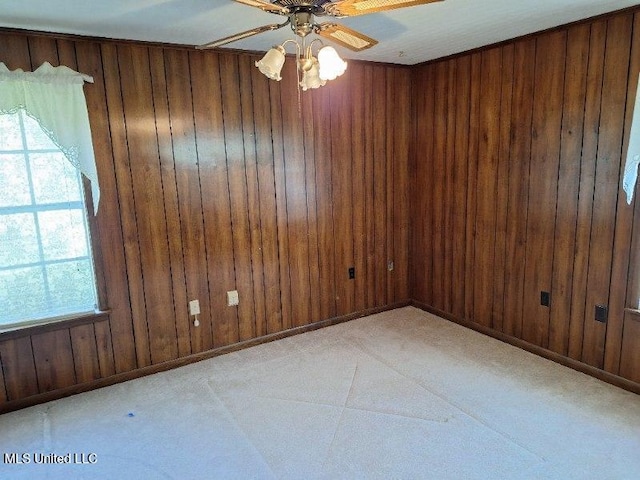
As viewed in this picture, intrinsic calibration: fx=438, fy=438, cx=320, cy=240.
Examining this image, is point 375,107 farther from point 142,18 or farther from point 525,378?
point 525,378

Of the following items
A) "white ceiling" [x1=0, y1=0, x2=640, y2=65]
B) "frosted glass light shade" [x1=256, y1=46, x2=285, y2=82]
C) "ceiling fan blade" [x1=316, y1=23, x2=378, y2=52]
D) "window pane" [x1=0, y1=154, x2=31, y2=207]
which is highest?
"white ceiling" [x1=0, y1=0, x2=640, y2=65]

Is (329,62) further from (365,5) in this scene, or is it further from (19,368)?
(19,368)

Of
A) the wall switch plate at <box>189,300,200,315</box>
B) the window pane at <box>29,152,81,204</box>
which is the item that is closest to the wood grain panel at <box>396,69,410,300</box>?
the wall switch plate at <box>189,300,200,315</box>

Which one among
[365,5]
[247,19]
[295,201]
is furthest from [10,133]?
[365,5]

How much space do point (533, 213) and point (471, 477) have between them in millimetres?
1914

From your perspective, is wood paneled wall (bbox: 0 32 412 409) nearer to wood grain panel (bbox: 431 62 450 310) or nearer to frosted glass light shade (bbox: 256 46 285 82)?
wood grain panel (bbox: 431 62 450 310)

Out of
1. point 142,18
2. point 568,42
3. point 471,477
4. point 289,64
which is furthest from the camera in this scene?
point 289,64

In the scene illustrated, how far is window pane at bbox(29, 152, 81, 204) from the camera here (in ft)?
8.78

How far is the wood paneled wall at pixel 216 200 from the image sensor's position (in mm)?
2836

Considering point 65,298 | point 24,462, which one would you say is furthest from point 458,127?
point 24,462

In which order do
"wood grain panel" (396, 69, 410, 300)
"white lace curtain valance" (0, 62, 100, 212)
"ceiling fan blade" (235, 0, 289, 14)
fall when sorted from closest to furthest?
"ceiling fan blade" (235, 0, 289, 14) < "white lace curtain valance" (0, 62, 100, 212) < "wood grain panel" (396, 69, 410, 300)

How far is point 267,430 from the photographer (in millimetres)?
2418

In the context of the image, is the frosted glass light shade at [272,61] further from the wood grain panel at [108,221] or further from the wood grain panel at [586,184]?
the wood grain panel at [586,184]

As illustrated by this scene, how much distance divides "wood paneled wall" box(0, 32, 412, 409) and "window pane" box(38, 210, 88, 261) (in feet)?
0.39
